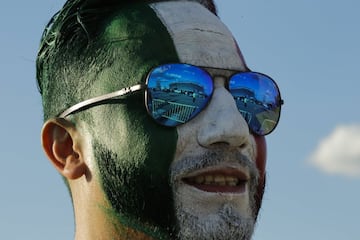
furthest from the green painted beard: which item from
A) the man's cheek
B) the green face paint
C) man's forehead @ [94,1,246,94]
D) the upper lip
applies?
the man's cheek

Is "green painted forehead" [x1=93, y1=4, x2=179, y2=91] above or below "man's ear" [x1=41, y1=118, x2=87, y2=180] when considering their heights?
above

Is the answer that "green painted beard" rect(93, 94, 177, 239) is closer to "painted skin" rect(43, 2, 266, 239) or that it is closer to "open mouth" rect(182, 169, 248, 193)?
"painted skin" rect(43, 2, 266, 239)

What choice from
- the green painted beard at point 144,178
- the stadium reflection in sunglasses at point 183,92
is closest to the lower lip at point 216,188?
the green painted beard at point 144,178

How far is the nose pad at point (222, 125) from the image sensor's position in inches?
201

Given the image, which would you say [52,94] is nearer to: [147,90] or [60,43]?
[60,43]

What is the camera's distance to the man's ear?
218 inches

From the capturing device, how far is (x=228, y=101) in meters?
5.26

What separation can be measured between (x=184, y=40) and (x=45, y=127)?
1003 mm

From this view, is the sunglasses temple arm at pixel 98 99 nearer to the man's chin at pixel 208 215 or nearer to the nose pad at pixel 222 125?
the nose pad at pixel 222 125

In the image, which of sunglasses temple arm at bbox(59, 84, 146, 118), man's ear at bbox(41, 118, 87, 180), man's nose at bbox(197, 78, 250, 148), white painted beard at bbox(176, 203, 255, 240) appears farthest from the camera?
man's ear at bbox(41, 118, 87, 180)

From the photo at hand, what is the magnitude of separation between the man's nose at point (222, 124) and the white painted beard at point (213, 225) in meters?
0.35

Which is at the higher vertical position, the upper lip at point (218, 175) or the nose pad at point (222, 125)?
the nose pad at point (222, 125)

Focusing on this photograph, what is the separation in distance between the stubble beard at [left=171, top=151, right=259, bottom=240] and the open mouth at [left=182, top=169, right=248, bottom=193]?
7 cm

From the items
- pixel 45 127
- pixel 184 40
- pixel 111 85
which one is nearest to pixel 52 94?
pixel 45 127
